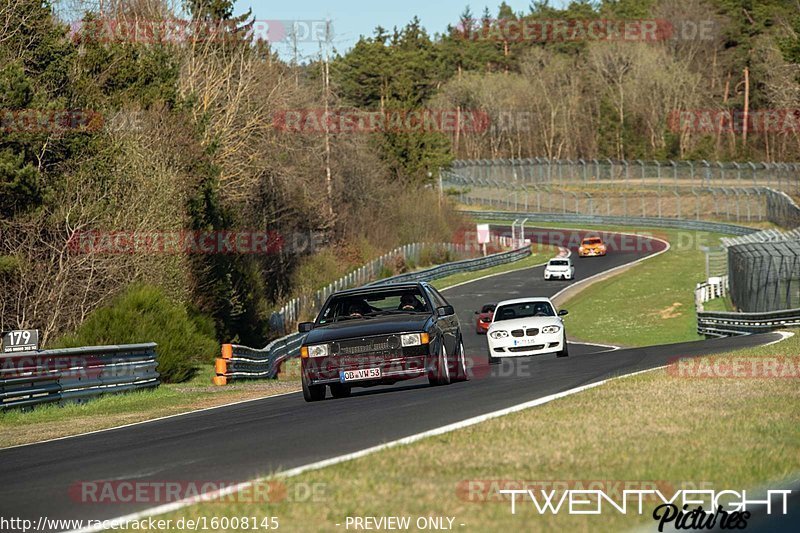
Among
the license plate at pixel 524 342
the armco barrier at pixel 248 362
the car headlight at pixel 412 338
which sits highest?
the car headlight at pixel 412 338

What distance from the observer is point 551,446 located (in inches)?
342

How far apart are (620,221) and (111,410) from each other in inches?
3131

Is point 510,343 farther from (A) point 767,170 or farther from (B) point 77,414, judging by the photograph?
(A) point 767,170

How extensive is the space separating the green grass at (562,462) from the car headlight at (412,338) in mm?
3947

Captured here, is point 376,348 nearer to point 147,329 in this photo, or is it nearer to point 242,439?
point 242,439

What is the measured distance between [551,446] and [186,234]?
1362 inches

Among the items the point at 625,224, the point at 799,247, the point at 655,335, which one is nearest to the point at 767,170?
the point at 625,224

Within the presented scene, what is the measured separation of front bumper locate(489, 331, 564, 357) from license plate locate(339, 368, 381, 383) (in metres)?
9.59

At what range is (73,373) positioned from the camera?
66.1ft

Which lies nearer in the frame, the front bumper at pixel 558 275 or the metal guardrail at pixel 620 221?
the front bumper at pixel 558 275

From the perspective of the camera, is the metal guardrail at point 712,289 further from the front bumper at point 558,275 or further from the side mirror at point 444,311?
the side mirror at point 444,311

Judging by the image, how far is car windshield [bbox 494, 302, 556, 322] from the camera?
2561 centimetres

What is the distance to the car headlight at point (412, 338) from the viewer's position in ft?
50.8

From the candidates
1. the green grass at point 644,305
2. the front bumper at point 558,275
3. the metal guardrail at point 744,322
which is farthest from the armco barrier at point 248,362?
the front bumper at point 558,275
